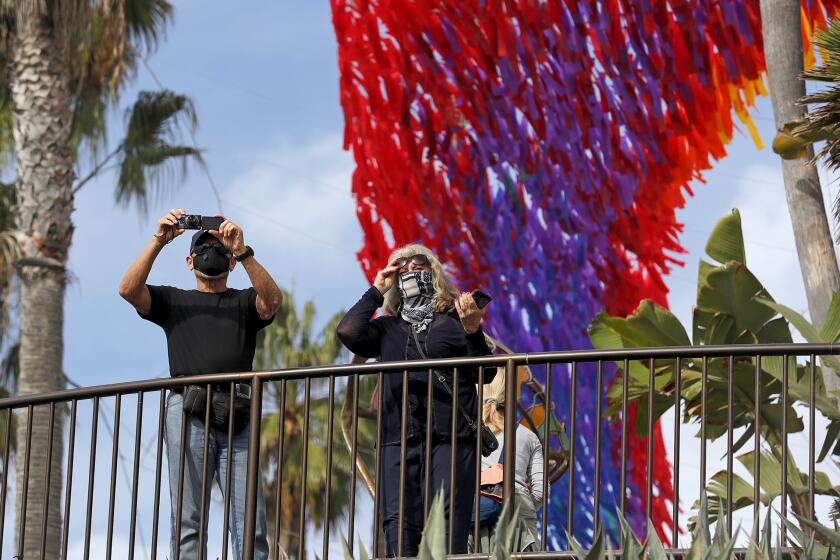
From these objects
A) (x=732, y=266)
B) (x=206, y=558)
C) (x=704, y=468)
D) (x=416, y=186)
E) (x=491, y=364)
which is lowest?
(x=206, y=558)

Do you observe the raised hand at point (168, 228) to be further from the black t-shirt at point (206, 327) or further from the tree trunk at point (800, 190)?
Answer: the tree trunk at point (800, 190)

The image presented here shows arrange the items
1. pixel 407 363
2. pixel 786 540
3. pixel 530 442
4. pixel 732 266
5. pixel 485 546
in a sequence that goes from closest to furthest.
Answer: pixel 786 540
pixel 407 363
pixel 485 546
pixel 530 442
pixel 732 266

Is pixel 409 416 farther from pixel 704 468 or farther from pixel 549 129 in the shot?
pixel 549 129

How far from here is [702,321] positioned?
10359 millimetres

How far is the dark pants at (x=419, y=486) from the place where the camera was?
21.8 feet

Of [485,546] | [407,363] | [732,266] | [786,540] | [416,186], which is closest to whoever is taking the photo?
[786,540]

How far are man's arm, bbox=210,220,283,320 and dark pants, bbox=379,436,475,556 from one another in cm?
87

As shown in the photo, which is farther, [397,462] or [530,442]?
[530,442]

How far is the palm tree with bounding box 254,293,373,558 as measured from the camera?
1009 inches

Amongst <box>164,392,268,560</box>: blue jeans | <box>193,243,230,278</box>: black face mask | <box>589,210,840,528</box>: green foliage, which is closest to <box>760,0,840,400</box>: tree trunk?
<box>589,210,840,528</box>: green foliage

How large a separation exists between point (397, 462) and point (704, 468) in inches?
53.7

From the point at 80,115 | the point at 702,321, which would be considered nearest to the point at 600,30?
the point at 80,115

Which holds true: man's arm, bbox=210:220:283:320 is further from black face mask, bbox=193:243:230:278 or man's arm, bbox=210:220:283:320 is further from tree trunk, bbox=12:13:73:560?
tree trunk, bbox=12:13:73:560

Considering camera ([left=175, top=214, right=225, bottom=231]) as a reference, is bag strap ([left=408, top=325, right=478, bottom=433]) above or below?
below
